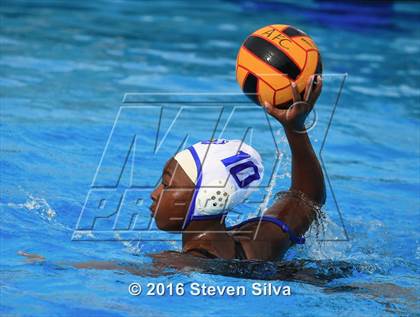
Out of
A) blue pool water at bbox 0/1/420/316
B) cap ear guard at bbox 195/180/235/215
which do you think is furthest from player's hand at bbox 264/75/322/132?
blue pool water at bbox 0/1/420/316

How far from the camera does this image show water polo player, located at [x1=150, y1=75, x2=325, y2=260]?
171 inches

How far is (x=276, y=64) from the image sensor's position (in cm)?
457

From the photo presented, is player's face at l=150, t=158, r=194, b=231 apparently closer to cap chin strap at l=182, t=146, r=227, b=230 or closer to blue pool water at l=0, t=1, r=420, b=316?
cap chin strap at l=182, t=146, r=227, b=230

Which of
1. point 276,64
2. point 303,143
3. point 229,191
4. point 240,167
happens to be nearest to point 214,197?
point 229,191

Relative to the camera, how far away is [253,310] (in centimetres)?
448

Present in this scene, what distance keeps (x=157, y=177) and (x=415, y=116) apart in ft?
11.3

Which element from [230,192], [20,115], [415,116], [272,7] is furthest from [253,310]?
[272,7]

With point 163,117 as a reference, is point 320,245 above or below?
above

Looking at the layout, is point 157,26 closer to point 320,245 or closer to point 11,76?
point 11,76

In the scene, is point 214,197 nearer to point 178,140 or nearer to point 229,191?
point 229,191

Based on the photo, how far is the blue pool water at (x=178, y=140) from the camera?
457 cm

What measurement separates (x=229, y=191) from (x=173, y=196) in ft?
0.88

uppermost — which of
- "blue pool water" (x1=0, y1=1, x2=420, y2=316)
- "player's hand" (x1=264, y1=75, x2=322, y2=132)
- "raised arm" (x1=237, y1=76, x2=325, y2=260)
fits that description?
"player's hand" (x1=264, y1=75, x2=322, y2=132)

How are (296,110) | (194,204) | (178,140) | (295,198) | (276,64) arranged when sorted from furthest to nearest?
1. (178,140)
2. (295,198)
3. (276,64)
4. (194,204)
5. (296,110)
